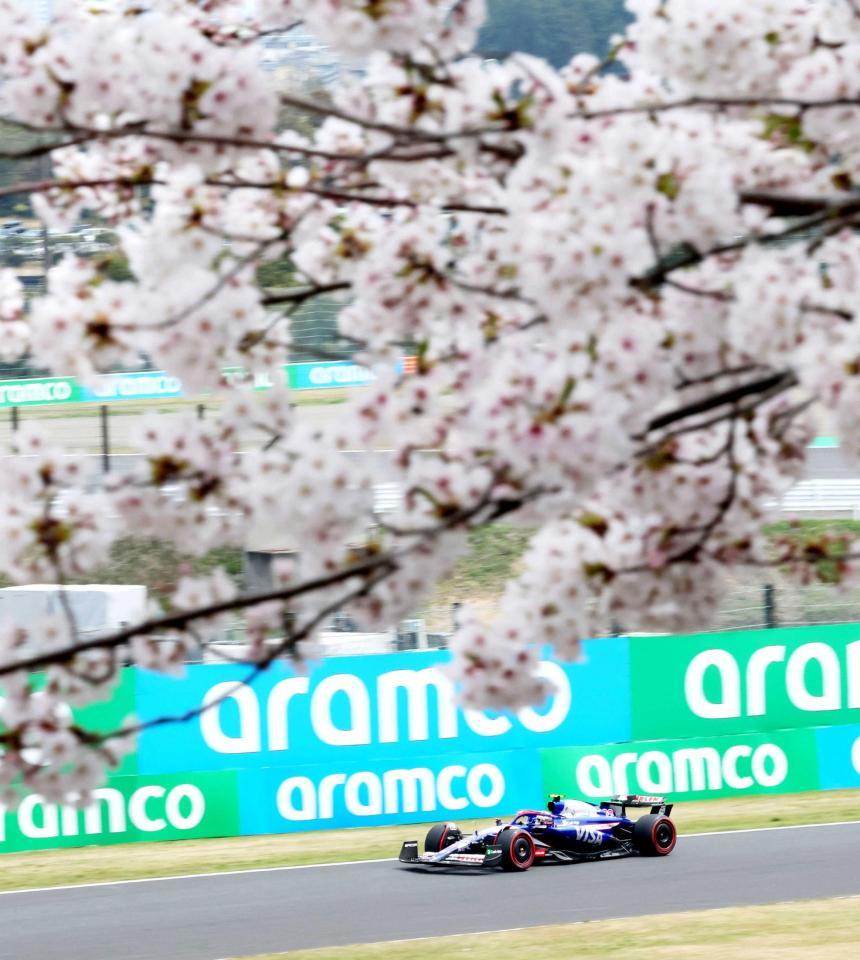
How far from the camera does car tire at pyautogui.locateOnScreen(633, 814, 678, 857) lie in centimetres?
1489

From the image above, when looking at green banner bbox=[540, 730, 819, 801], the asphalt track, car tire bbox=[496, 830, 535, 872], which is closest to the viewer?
the asphalt track

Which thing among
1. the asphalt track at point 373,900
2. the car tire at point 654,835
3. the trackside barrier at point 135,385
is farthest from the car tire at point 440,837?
the trackside barrier at point 135,385

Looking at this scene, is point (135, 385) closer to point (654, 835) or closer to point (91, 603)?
point (91, 603)

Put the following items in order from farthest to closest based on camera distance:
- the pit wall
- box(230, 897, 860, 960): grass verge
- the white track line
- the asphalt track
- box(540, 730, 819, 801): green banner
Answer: box(540, 730, 819, 801): green banner, the pit wall, the white track line, the asphalt track, box(230, 897, 860, 960): grass verge

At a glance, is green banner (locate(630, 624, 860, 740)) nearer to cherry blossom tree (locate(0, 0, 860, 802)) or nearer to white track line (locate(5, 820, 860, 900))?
white track line (locate(5, 820, 860, 900))

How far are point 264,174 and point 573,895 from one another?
1000cm

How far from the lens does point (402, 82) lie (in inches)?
161

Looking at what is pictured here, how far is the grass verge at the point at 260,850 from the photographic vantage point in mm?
14797

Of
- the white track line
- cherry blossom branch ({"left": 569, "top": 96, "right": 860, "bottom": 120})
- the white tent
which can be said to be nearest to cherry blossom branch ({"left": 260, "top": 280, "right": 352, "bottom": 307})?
cherry blossom branch ({"left": 569, "top": 96, "right": 860, "bottom": 120})

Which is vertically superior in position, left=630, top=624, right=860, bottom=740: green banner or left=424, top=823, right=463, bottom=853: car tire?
left=630, top=624, right=860, bottom=740: green banner

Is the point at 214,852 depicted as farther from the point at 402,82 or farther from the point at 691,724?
the point at 402,82

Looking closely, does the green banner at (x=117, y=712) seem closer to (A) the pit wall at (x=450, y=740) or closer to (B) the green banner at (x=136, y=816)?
(A) the pit wall at (x=450, y=740)

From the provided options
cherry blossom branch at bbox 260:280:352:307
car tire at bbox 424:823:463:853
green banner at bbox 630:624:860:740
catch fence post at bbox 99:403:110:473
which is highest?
catch fence post at bbox 99:403:110:473

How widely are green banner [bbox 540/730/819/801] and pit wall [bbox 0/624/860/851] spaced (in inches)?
0.6
